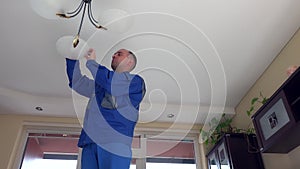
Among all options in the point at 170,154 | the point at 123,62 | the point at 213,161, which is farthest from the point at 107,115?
the point at 170,154

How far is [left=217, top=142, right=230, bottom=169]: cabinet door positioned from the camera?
95.2 inches

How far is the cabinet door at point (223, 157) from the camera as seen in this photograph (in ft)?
7.93

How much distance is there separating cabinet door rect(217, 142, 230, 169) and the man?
4.22 feet

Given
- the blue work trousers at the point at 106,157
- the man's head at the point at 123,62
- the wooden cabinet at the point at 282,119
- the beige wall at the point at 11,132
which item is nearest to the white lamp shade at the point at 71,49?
the man's head at the point at 123,62

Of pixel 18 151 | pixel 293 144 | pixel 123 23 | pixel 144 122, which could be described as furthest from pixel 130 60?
pixel 18 151

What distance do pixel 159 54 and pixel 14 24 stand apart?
117 centimetres

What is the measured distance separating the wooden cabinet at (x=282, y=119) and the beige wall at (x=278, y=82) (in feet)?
0.79

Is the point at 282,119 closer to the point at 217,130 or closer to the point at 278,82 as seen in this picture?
the point at 278,82

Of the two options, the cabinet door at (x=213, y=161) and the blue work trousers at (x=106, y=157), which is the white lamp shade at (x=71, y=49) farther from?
the cabinet door at (x=213, y=161)

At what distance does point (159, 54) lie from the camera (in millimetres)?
2293

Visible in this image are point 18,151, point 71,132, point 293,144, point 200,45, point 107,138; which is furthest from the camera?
point 71,132

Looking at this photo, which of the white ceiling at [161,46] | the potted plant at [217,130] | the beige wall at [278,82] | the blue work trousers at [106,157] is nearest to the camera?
the blue work trousers at [106,157]

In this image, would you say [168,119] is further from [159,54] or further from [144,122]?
[159,54]

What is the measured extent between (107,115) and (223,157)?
153cm
